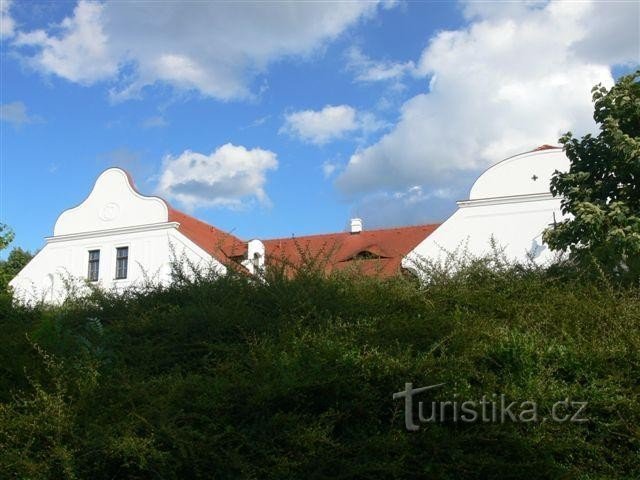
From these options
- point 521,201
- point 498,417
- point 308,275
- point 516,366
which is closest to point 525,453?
point 498,417

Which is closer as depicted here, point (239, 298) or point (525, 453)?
point (525, 453)

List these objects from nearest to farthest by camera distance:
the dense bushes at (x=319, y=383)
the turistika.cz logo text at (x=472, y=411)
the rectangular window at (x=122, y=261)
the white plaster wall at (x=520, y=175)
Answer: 1. the dense bushes at (x=319, y=383)
2. the turistika.cz logo text at (x=472, y=411)
3. the white plaster wall at (x=520, y=175)
4. the rectangular window at (x=122, y=261)

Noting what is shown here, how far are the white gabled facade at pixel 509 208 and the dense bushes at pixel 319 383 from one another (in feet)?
59.7

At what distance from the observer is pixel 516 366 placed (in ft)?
20.1

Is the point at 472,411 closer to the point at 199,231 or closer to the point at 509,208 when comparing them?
the point at 509,208

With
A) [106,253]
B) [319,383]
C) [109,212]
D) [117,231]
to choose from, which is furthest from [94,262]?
[319,383]

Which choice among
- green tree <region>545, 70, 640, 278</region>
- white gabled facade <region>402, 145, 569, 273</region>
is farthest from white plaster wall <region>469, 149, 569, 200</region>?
green tree <region>545, 70, 640, 278</region>

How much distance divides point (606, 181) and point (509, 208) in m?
14.5

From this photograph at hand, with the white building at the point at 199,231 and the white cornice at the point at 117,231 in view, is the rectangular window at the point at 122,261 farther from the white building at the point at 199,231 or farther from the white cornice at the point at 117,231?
the white cornice at the point at 117,231

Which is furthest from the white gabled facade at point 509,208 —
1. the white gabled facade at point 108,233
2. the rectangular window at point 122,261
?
the rectangular window at point 122,261

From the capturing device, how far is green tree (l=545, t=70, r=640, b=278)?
10773 mm

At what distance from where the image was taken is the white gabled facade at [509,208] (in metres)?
25.3

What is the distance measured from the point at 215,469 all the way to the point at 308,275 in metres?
2.75

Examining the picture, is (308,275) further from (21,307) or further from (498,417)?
(21,307)
